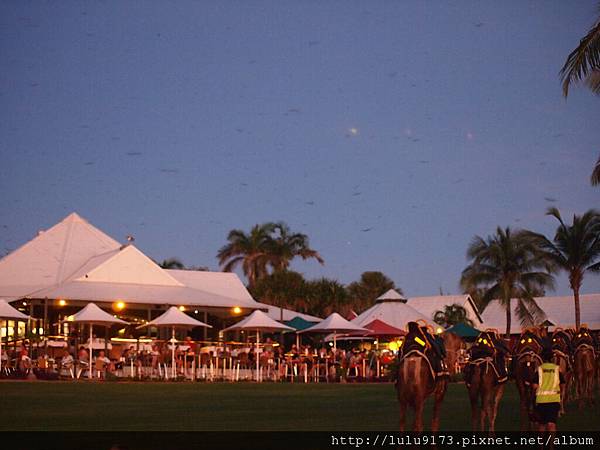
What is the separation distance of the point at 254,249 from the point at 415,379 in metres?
70.1

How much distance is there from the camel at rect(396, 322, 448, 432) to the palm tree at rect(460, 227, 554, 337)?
4822 centimetres

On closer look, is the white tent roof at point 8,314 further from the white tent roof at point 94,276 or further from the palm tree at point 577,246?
the palm tree at point 577,246

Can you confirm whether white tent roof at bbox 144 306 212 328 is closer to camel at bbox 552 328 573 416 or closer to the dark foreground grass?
the dark foreground grass

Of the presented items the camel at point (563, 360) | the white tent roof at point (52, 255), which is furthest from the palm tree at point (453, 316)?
the camel at point (563, 360)

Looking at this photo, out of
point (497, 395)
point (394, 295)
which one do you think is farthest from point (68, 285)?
point (497, 395)

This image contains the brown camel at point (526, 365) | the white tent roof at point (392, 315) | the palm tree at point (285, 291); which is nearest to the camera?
the brown camel at point (526, 365)

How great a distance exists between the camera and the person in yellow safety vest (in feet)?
43.2

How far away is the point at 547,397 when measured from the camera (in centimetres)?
1323

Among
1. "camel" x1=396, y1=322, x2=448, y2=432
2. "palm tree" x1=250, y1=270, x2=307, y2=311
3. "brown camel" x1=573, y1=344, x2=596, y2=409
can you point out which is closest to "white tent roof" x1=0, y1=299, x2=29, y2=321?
"brown camel" x1=573, y1=344, x2=596, y2=409

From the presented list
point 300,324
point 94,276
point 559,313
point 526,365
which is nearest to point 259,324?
point 300,324

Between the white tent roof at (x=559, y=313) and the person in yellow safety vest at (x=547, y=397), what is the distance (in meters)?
61.9

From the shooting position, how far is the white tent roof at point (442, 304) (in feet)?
271

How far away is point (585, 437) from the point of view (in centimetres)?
1489

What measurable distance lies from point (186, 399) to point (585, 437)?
40.6 feet
